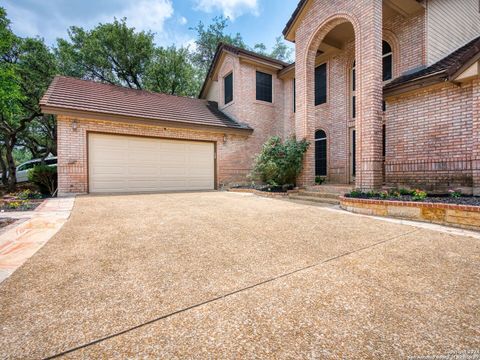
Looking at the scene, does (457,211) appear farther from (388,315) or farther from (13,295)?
(13,295)

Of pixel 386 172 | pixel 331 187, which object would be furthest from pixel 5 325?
pixel 386 172

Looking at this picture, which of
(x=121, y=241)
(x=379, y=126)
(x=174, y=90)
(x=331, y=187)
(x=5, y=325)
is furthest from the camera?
(x=174, y=90)

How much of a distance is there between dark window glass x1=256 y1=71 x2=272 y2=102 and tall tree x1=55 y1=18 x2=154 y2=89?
9471 millimetres

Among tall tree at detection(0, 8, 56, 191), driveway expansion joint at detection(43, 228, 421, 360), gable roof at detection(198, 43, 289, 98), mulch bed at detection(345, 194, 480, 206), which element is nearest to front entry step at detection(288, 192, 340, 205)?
mulch bed at detection(345, 194, 480, 206)

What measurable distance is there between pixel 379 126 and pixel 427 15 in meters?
4.08

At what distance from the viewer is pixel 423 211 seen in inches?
175

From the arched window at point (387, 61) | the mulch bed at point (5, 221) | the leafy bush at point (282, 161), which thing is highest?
the arched window at point (387, 61)

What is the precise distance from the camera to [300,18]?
28.7 ft

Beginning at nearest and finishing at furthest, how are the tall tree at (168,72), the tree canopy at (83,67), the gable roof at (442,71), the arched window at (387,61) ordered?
the gable roof at (442,71) → the arched window at (387,61) → the tree canopy at (83,67) → the tall tree at (168,72)

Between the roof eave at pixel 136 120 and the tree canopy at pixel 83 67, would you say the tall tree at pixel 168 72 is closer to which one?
the tree canopy at pixel 83 67

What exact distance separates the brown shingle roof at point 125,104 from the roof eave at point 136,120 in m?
0.04

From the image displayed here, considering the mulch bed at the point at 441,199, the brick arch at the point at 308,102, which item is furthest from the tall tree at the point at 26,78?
the mulch bed at the point at 441,199

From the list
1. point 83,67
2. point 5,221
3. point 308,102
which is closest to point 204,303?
point 5,221

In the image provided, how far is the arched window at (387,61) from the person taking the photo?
8.20 metres
